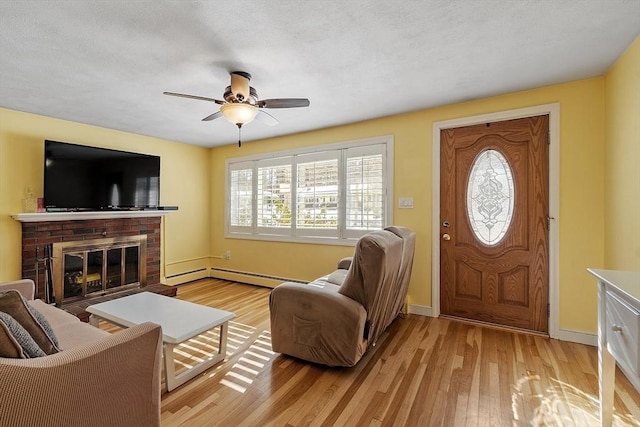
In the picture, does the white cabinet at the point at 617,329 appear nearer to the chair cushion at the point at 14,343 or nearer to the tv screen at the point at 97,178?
the chair cushion at the point at 14,343

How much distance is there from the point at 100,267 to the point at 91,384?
11.1 feet

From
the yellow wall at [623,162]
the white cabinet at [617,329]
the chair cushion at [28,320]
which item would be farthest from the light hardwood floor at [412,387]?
the yellow wall at [623,162]

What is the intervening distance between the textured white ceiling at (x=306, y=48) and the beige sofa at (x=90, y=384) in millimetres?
1681

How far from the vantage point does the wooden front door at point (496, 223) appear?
2.69m

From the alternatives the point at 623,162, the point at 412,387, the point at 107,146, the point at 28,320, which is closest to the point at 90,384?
the point at 28,320

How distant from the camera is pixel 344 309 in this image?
6.60 feet

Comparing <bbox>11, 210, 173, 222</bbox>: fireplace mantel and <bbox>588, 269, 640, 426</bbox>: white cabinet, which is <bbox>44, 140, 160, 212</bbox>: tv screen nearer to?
<bbox>11, 210, 173, 222</bbox>: fireplace mantel

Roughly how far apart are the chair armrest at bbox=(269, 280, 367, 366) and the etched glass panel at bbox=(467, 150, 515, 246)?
1711 mm

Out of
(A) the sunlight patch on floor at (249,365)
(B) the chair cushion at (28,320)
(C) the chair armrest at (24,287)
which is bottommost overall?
(A) the sunlight patch on floor at (249,365)

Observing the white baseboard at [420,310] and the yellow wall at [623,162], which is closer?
the yellow wall at [623,162]

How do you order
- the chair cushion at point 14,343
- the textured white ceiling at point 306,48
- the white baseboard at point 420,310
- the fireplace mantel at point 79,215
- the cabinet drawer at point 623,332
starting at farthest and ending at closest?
the white baseboard at point 420,310 → the fireplace mantel at point 79,215 → the textured white ceiling at point 306,48 → the cabinet drawer at point 623,332 → the chair cushion at point 14,343

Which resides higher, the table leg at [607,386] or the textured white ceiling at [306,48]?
the textured white ceiling at [306,48]

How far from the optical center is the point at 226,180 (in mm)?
4934

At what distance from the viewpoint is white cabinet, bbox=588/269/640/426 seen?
107 cm
